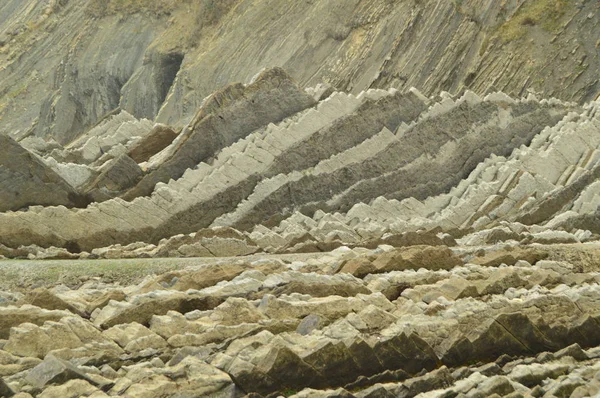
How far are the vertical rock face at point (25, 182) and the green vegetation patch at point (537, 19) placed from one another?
1240 inches

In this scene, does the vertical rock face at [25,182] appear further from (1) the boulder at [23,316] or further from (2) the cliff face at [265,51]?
(2) the cliff face at [265,51]

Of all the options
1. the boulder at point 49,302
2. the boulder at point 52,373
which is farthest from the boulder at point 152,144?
the boulder at point 52,373

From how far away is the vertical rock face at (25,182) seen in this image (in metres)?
21.2

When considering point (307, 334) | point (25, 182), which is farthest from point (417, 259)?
point (25, 182)

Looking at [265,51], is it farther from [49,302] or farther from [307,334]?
[307,334]

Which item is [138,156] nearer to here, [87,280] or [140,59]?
[87,280]

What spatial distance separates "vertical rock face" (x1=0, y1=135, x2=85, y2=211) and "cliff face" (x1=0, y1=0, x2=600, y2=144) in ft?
65.8

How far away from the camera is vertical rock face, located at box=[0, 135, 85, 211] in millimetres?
21156

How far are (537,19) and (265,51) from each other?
15.3 m

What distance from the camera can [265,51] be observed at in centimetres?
5338

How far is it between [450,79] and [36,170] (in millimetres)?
29553

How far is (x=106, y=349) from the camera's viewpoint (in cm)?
1152

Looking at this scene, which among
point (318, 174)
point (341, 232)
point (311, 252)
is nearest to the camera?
point (311, 252)

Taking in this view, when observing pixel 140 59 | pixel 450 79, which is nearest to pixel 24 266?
pixel 450 79
